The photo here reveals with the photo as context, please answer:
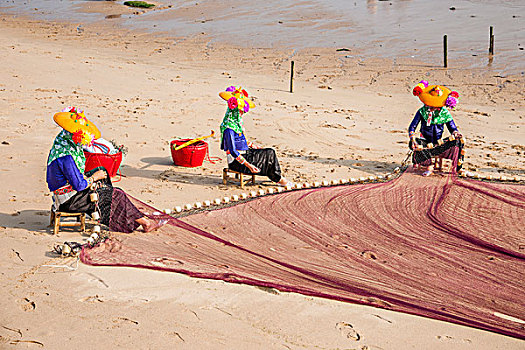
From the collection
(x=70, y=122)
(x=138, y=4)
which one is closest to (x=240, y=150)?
(x=70, y=122)

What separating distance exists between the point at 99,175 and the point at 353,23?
917 inches

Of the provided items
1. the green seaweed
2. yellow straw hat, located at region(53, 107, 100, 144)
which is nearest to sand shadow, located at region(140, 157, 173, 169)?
yellow straw hat, located at region(53, 107, 100, 144)

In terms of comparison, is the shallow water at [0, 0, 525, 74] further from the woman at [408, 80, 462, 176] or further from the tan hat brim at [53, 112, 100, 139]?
the tan hat brim at [53, 112, 100, 139]

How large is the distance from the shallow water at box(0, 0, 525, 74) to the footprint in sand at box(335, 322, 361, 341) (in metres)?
16.4

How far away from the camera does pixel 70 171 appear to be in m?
6.12

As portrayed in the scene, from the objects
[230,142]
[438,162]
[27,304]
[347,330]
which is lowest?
[347,330]

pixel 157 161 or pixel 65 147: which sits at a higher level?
pixel 65 147

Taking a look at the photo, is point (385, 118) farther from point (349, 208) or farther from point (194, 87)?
point (349, 208)

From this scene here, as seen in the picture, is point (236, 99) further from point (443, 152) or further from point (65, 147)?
point (443, 152)

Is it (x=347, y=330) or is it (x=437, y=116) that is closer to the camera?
(x=347, y=330)

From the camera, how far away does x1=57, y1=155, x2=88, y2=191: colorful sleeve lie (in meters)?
6.12

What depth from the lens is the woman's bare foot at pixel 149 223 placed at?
6301 mm

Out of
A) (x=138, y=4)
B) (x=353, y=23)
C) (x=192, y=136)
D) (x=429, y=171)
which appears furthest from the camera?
(x=138, y=4)

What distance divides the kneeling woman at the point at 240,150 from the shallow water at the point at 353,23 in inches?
529
